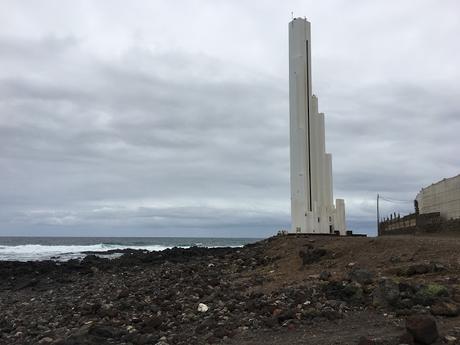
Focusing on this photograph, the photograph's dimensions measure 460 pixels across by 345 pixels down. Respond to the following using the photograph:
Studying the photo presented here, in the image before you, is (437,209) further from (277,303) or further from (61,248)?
(61,248)

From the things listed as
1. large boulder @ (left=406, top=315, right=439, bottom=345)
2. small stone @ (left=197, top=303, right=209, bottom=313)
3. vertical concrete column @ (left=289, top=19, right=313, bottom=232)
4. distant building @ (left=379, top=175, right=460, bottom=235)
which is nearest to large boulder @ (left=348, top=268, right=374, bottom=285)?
small stone @ (left=197, top=303, right=209, bottom=313)

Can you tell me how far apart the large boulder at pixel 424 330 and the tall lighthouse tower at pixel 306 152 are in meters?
19.9

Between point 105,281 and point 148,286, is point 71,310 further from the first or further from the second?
point 105,281

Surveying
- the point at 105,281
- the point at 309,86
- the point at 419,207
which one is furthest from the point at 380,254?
the point at 419,207

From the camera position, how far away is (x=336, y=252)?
17172 millimetres

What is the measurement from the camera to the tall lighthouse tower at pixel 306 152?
28.3m

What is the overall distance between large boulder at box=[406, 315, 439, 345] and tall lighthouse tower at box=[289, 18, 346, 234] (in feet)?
65.3

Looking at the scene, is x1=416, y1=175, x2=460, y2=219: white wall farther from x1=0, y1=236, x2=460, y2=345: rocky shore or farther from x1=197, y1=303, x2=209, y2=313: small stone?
x1=197, y1=303, x2=209, y2=313: small stone

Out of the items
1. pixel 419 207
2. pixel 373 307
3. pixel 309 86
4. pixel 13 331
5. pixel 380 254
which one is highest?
pixel 309 86

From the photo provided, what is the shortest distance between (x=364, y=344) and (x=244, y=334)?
8.64ft

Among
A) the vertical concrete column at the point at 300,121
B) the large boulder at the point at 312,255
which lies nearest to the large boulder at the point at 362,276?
the large boulder at the point at 312,255

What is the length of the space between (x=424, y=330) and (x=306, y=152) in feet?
70.1

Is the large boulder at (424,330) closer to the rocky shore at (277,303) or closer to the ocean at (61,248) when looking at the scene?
the rocky shore at (277,303)

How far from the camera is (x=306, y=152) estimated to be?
28812mm
